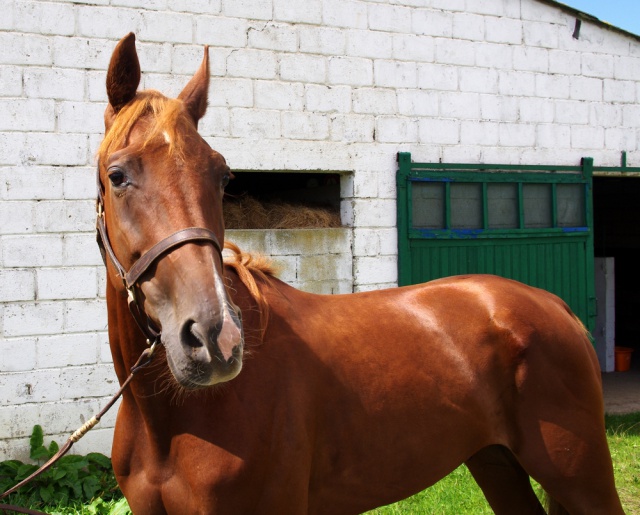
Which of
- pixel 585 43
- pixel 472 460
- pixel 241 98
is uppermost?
pixel 585 43

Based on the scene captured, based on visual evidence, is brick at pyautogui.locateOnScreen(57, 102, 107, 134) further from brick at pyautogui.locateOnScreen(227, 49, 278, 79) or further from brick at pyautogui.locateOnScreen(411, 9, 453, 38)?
brick at pyautogui.locateOnScreen(411, 9, 453, 38)

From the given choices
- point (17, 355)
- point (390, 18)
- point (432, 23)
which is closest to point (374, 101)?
point (390, 18)

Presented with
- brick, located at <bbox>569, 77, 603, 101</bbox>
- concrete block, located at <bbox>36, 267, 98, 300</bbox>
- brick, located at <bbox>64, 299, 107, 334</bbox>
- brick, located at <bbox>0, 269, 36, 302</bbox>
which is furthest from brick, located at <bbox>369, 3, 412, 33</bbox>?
brick, located at <bbox>0, 269, 36, 302</bbox>

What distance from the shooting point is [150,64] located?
15.5ft

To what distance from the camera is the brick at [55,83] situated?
14.6 ft

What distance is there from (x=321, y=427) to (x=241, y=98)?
131 inches

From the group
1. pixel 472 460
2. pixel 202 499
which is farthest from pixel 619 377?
pixel 202 499

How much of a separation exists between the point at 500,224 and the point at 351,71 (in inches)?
75.6

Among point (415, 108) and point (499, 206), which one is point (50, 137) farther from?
point (499, 206)

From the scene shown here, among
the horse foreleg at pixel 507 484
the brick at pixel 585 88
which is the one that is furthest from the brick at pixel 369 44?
the horse foreleg at pixel 507 484

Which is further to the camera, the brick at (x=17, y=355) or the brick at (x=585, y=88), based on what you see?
the brick at (x=585, y=88)

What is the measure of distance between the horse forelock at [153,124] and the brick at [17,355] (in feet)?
9.76

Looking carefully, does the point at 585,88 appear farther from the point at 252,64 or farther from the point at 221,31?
the point at 221,31

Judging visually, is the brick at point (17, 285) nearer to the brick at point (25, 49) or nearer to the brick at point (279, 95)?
the brick at point (25, 49)
